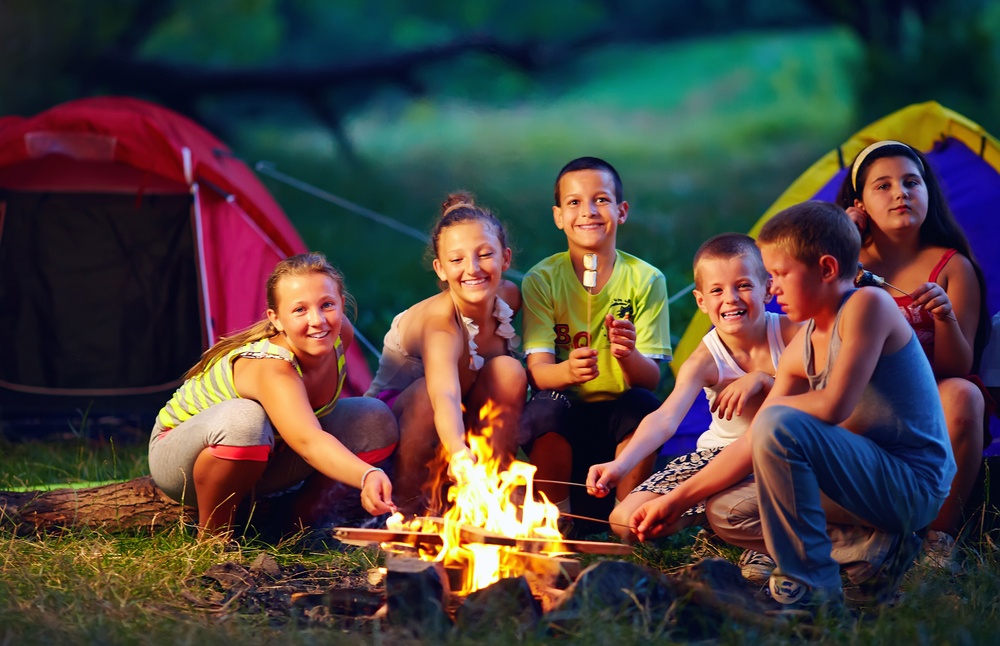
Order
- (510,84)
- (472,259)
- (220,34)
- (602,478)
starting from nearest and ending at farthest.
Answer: (602,478), (472,259), (220,34), (510,84)

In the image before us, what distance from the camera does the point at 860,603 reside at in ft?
8.54

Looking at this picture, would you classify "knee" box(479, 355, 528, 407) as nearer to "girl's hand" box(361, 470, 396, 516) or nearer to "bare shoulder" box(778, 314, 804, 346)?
"girl's hand" box(361, 470, 396, 516)

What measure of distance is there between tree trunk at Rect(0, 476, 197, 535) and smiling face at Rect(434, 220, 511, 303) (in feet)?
3.47

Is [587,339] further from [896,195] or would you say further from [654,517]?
[896,195]

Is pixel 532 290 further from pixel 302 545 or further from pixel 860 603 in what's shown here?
pixel 860 603

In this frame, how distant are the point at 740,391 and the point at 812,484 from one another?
1.73 feet

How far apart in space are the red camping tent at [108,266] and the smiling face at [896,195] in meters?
2.23

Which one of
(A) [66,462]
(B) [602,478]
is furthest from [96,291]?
(B) [602,478]

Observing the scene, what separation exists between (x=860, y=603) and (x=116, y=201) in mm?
3459

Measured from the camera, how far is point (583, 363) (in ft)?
10.2

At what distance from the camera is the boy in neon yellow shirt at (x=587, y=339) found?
3.24 m

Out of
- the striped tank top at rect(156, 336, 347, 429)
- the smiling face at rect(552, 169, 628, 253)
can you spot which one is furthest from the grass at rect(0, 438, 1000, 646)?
the smiling face at rect(552, 169, 628, 253)

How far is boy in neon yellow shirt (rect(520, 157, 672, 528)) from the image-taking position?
3242 millimetres

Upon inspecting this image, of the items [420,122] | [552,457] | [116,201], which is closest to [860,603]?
[552,457]
